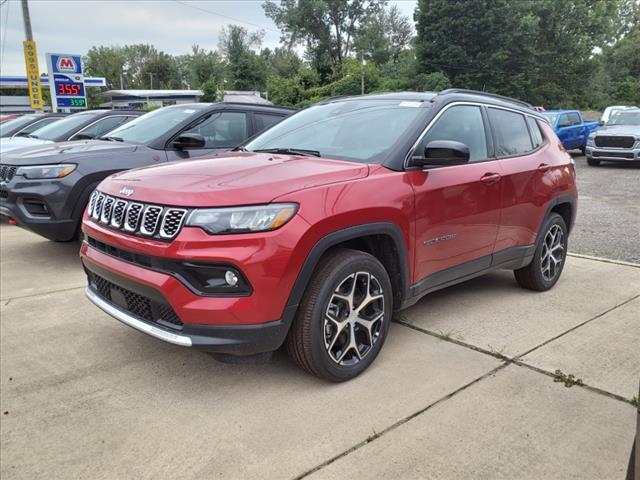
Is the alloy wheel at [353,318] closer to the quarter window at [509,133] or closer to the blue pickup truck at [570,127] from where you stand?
the quarter window at [509,133]

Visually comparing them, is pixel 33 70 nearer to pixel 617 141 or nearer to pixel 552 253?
pixel 617 141

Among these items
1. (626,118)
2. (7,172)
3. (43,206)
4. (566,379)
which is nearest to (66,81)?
(7,172)

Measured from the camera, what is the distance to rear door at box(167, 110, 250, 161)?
612 cm

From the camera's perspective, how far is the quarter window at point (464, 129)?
378 centimetres

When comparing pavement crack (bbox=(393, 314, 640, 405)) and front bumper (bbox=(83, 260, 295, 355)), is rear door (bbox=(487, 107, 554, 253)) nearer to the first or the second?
pavement crack (bbox=(393, 314, 640, 405))

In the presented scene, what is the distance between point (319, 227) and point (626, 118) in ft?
56.1

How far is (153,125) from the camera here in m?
6.45

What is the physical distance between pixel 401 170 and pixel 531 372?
59.3 inches

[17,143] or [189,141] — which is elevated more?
[189,141]

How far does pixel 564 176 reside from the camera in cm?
494

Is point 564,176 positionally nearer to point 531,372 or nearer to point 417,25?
point 531,372

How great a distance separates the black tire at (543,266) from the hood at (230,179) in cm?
225

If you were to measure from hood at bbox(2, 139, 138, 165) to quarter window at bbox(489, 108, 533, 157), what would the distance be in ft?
12.6

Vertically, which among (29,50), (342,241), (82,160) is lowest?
(342,241)
